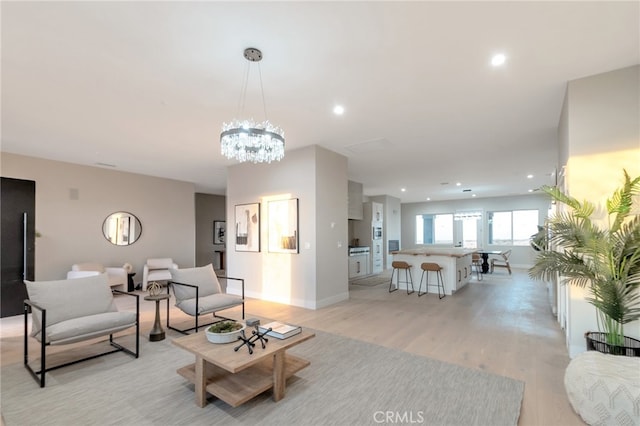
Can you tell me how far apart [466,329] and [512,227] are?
9906 mm

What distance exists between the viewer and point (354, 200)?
906cm

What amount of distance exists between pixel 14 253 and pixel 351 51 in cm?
697

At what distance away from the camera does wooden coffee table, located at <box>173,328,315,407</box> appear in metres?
2.24

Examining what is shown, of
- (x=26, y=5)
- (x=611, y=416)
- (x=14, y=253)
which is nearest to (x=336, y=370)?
(x=611, y=416)

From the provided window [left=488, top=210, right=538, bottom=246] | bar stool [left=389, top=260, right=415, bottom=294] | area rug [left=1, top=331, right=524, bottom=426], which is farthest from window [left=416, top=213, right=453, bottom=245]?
area rug [left=1, top=331, right=524, bottom=426]

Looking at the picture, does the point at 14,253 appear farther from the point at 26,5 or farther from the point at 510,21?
the point at 510,21

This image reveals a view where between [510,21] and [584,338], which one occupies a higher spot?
[510,21]

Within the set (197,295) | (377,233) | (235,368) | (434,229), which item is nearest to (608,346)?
(235,368)

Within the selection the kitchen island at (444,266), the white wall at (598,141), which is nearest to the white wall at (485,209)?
the kitchen island at (444,266)

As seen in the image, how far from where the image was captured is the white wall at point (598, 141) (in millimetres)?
2910

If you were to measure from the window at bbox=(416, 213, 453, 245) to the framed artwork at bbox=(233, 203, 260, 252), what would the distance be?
1012 centimetres

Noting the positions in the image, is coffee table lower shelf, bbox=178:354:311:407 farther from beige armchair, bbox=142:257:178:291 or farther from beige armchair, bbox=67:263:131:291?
beige armchair, bbox=142:257:178:291

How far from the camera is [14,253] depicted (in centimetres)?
552

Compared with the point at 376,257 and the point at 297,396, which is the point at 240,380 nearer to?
the point at 297,396
